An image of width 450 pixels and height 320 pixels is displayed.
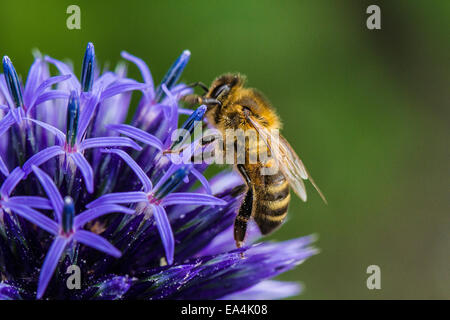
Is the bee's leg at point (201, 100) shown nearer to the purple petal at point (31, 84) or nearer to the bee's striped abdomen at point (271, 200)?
the bee's striped abdomen at point (271, 200)

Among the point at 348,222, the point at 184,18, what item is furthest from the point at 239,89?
the point at 348,222

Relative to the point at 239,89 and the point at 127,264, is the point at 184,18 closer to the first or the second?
the point at 239,89

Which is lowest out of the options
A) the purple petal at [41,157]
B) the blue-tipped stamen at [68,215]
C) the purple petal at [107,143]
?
the blue-tipped stamen at [68,215]
